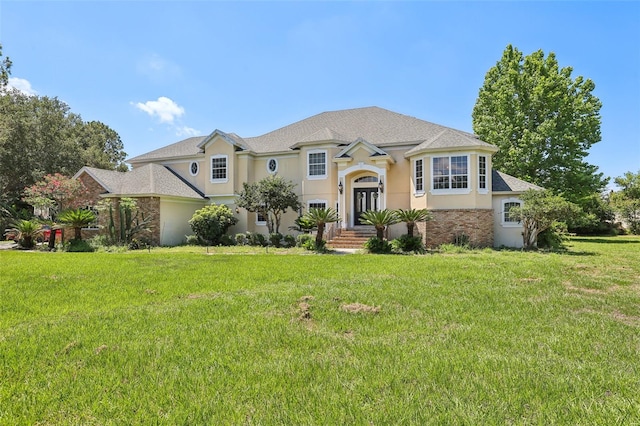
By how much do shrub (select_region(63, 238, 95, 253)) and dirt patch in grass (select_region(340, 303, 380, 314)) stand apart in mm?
16719

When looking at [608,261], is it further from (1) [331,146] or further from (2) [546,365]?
(1) [331,146]

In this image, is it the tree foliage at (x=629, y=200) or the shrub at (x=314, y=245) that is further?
the tree foliage at (x=629, y=200)

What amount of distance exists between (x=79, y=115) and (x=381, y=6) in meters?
44.9

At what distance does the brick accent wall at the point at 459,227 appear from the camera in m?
17.8

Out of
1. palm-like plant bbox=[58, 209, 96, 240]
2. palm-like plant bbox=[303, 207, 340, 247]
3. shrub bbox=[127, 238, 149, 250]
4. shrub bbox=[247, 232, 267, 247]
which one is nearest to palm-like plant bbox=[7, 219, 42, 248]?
palm-like plant bbox=[58, 209, 96, 240]

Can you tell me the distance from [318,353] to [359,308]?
202cm

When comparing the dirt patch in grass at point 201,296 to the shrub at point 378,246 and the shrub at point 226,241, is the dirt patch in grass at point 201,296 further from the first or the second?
the shrub at point 226,241

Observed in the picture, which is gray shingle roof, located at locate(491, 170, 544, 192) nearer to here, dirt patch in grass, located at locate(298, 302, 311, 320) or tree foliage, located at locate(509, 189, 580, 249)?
tree foliage, located at locate(509, 189, 580, 249)

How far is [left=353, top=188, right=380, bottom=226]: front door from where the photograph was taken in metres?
21.2

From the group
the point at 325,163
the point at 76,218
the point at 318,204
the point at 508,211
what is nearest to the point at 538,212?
the point at 508,211

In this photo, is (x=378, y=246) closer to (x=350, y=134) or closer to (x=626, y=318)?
(x=350, y=134)

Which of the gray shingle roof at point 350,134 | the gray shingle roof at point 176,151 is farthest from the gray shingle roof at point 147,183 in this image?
the gray shingle roof at point 350,134

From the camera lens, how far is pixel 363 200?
2141cm

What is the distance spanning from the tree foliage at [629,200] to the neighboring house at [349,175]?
63.4 feet
